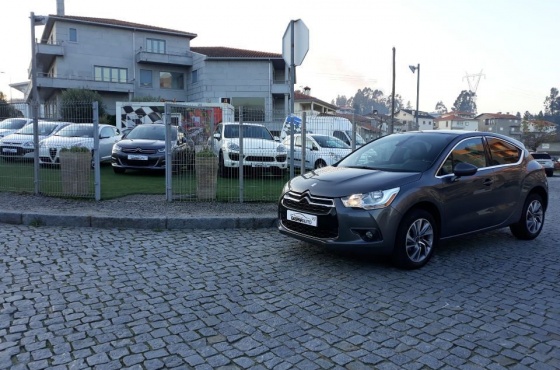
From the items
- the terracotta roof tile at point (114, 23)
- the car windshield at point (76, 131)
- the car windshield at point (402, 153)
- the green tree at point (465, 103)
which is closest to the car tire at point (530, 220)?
the car windshield at point (402, 153)

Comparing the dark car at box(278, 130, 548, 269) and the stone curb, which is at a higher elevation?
the dark car at box(278, 130, 548, 269)

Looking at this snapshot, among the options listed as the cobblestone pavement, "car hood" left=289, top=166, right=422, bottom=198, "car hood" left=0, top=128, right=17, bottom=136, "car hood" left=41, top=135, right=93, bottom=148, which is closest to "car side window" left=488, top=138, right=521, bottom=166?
the cobblestone pavement

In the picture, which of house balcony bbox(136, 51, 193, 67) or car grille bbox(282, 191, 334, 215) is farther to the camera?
house balcony bbox(136, 51, 193, 67)

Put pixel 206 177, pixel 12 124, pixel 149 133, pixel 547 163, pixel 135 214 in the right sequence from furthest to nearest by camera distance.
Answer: pixel 547 163, pixel 149 133, pixel 12 124, pixel 206 177, pixel 135 214

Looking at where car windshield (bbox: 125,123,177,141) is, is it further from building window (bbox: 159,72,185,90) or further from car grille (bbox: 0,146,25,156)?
building window (bbox: 159,72,185,90)

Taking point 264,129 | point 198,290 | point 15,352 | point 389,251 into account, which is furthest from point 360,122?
point 15,352

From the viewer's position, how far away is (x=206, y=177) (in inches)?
364

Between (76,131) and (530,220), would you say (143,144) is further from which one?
(530,220)

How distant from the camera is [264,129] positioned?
941 centimetres

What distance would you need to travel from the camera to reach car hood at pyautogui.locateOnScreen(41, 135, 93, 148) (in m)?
9.30

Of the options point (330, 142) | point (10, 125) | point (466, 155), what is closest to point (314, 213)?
point (466, 155)

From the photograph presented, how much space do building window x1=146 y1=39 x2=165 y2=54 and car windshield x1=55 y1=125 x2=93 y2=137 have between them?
130 ft

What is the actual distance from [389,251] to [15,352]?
371cm

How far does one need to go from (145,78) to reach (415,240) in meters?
44.4
